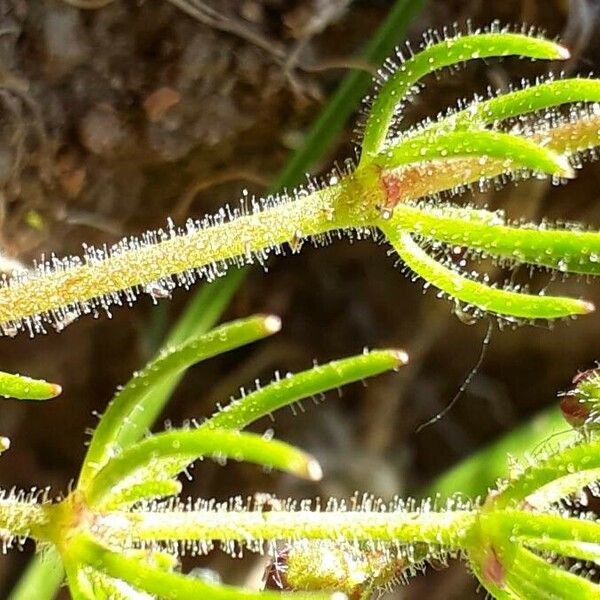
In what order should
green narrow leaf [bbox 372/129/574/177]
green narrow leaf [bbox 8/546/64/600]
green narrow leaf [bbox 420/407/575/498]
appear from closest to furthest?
green narrow leaf [bbox 372/129/574/177] → green narrow leaf [bbox 8/546/64/600] → green narrow leaf [bbox 420/407/575/498]

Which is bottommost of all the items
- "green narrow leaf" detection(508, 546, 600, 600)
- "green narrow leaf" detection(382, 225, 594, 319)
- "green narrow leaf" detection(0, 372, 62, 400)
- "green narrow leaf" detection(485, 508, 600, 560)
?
"green narrow leaf" detection(508, 546, 600, 600)

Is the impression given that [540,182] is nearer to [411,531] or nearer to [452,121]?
[452,121]

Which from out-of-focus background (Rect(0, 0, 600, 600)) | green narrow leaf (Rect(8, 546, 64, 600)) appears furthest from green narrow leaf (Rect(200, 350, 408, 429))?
green narrow leaf (Rect(8, 546, 64, 600))

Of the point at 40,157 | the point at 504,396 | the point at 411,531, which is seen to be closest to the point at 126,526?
A: the point at 411,531

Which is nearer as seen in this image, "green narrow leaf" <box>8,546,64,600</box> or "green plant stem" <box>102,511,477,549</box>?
"green plant stem" <box>102,511,477,549</box>

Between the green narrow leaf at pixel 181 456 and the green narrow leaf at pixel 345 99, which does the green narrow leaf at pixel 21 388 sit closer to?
the green narrow leaf at pixel 181 456

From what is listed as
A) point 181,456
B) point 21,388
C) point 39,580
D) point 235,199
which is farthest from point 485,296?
point 39,580

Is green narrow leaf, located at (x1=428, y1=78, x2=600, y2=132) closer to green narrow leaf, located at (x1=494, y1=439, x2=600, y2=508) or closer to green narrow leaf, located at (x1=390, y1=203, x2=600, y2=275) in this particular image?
green narrow leaf, located at (x1=390, y1=203, x2=600, y2=275)

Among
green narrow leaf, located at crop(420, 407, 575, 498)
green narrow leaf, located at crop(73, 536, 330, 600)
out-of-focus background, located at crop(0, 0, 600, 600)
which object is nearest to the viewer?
green narrow leaf, located at crop(73, 536, 330, 600)
